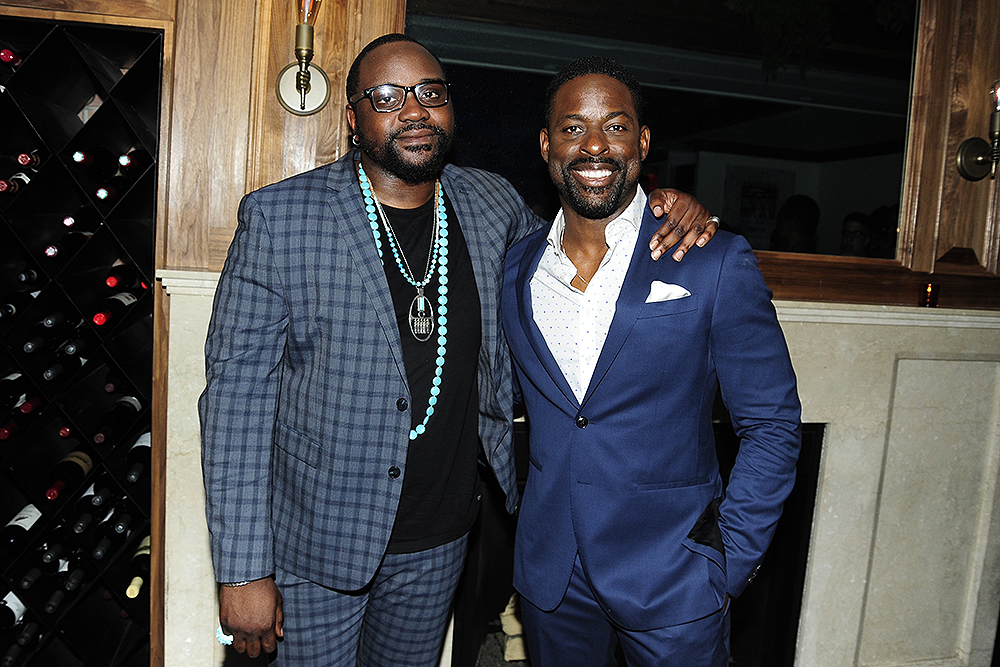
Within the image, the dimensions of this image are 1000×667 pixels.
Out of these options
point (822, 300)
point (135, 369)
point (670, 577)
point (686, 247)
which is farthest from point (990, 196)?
point (135, 369)

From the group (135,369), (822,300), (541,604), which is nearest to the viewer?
(541,604)

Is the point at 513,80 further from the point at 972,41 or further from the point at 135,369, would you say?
the point at 972,41

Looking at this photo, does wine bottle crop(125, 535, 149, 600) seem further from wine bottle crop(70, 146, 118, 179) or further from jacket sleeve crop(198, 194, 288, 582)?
wine bottle crop(70, 146, 118, 179)

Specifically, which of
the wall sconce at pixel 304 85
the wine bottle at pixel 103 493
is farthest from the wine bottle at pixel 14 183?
the wine bottle at pixel 103 493

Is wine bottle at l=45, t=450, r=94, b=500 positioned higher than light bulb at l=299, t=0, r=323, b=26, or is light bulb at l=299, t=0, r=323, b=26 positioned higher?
light bulb at l=299, t=0, r=323, b=26

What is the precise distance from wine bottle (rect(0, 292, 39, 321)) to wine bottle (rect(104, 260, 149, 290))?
0.70ft

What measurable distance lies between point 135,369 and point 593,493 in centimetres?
158

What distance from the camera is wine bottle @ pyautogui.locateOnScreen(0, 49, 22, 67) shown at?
197 centimetres

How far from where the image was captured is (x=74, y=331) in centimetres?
213

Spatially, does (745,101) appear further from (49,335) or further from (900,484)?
(49,335)

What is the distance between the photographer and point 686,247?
1457 mm

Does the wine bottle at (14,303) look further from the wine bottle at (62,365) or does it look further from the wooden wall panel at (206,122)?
the wooden wall panel at (206,122)

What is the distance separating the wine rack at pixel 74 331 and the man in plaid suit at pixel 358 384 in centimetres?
90

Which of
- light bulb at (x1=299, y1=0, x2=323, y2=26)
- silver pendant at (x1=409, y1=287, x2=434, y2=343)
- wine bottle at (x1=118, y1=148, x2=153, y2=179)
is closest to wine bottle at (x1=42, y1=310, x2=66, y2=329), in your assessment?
wine bottle at (x1=118, y1=148, x2=153, y2=179)
